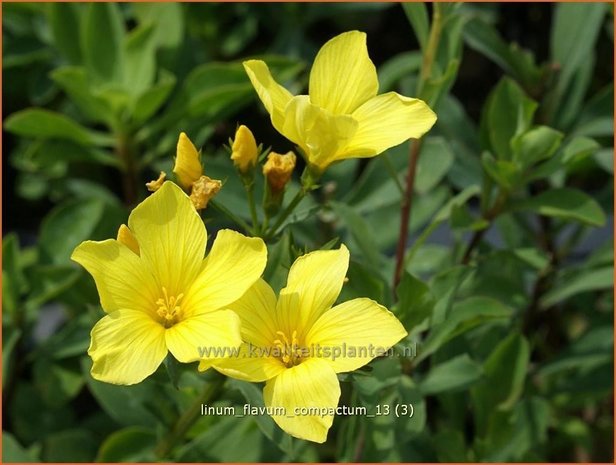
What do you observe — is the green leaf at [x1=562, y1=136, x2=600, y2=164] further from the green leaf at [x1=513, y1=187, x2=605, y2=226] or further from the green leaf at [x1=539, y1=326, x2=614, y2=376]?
the green leaf at [x1=539, y1=326, x2=614, y2=376]

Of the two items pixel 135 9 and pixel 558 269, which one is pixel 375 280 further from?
pixel 135 9

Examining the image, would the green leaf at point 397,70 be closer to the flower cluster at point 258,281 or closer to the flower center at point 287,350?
the flower cluster at point 258,281

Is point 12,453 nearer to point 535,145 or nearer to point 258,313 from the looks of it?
point 258,313

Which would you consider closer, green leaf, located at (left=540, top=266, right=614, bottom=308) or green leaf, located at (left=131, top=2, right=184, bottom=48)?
green leaf, located at (left=540, top=266, right=614, bottom=308)

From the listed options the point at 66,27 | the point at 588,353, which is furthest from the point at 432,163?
the point at 66,27

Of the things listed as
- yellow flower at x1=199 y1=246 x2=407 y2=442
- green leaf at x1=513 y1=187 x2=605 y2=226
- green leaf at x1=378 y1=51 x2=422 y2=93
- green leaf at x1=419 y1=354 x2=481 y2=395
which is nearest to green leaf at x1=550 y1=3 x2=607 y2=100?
green leaf at x1=378 y1=51 x2=422 y2=93

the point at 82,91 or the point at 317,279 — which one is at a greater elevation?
→ the point at 317,279
